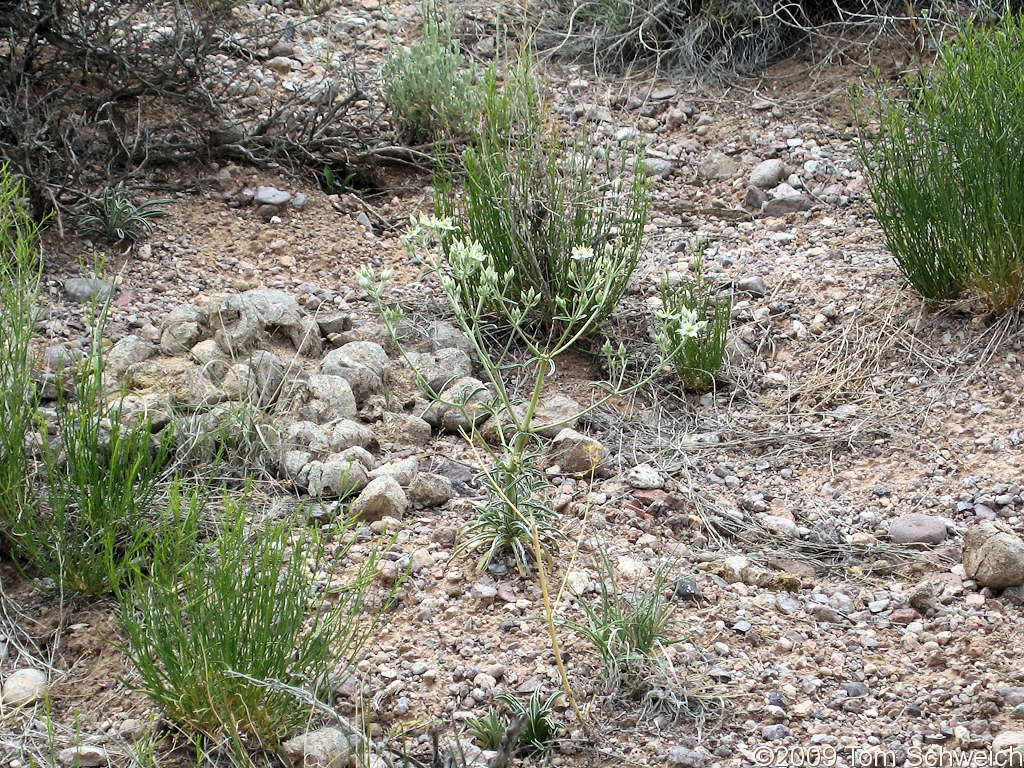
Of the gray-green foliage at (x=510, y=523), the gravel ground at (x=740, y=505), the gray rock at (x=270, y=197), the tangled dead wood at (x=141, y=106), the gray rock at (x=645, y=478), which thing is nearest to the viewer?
the gravel ground at (x=740, y=505)

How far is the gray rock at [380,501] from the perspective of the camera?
9.09ft

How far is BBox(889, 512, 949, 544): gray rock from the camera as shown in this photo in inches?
110

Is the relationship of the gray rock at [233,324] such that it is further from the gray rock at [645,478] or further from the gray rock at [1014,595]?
the gray rock at [1014,595]

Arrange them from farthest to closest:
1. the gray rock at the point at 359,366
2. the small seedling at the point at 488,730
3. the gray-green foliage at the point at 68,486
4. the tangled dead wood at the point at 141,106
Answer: the tangled dead wood at the point at 141,106 → the gray rock at the point at 359,366 → the gray-green foliage at the point at 68,486 → the small seedling at the point at 488,730

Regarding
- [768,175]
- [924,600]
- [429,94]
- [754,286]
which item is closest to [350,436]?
[924,600]

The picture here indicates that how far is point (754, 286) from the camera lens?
395 centimetres

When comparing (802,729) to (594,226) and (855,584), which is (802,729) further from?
(594,226)

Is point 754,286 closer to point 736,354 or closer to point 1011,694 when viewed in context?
point 736,354

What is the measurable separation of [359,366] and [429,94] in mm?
1922

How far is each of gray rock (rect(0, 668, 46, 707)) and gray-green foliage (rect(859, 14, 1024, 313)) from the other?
296cm

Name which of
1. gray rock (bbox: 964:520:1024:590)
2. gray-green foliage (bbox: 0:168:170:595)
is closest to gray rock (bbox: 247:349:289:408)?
gray-green foliage (bbox: 0:168:170:595)

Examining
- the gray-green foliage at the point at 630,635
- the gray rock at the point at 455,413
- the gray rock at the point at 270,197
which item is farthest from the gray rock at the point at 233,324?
the gray-green foliage at the point at 630,635

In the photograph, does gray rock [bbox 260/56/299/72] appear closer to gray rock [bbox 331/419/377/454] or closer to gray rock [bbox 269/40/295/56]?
gray rock [bbox 269/40/295/56]

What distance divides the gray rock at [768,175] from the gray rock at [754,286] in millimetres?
881
